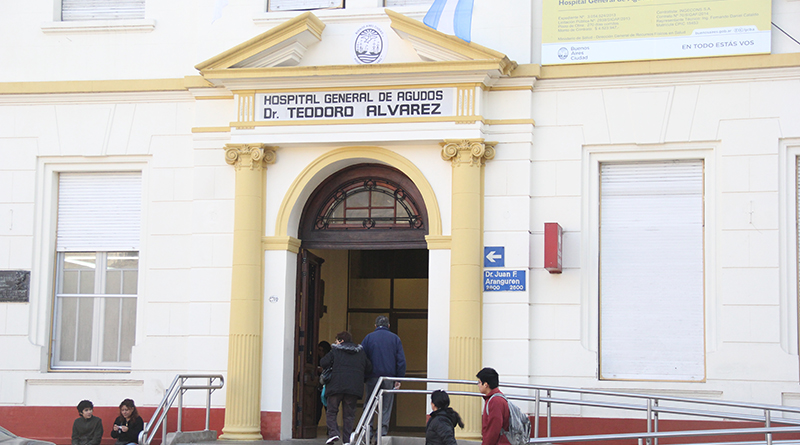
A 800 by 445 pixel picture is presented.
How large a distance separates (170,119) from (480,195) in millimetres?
4799

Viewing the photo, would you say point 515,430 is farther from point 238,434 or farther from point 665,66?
point 665,66

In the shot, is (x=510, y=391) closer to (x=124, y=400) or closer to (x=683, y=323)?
(x=683, y=323)

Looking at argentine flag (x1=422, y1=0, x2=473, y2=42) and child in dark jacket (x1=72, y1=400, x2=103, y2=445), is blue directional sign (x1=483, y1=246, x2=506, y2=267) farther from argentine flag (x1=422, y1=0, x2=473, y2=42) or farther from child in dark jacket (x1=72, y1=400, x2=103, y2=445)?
child in dark jacket (x1=72, y1=400, x2=103, y2=445)

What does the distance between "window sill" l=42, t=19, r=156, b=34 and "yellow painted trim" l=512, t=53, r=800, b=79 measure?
5648 mm

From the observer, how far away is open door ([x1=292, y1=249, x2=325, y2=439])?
1334 cm

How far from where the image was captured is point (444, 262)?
12.6m

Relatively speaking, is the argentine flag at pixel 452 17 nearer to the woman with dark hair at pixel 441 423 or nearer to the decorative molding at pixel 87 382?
the woman with dark hair at pixel 441 423

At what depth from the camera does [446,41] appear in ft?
41.0

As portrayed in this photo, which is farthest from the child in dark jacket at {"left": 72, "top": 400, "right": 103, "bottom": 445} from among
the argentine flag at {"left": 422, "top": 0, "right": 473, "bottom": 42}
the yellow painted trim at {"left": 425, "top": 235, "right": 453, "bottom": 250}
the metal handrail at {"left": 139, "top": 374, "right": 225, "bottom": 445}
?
the argentine flag at {"left": 422, "top": 0, "right": 473, "bottom": 42}

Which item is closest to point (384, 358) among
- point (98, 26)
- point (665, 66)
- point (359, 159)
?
point (359, 159)

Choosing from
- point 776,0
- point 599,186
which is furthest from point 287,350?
point 776,0

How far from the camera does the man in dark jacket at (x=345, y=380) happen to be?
449 inches

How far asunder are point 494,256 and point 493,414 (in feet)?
13.9

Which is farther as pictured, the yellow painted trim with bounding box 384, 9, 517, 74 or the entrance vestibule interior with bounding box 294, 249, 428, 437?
the entrance vestibule interior with bounding box 294, 249, 428, 437
